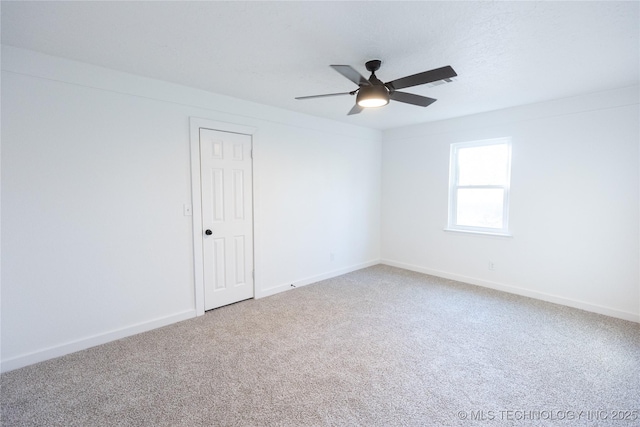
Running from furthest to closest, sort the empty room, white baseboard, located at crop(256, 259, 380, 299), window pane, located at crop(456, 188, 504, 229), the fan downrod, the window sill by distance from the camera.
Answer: window pane, located at crop(456, 188, 504, 229), the window sill, white baseboard, located at crop(256, 259, 380, 299), the fan downrod, the empty room

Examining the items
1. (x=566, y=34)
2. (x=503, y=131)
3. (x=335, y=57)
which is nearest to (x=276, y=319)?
(x=335, y=57)

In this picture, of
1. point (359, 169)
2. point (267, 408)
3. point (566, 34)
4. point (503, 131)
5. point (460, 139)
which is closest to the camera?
point (267, 408)

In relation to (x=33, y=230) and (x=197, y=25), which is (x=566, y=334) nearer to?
(x=197, y=25)

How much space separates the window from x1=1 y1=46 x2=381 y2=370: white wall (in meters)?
2.79

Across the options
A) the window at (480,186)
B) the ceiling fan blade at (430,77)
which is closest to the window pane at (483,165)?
the window at (480,186)

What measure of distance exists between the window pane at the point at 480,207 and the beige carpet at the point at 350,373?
131 cm

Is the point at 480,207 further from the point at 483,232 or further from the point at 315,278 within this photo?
the point at 315,278

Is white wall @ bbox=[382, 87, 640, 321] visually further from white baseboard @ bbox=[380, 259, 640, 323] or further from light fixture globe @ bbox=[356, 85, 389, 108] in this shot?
light fixture globe @ bbox=[356, 85, 389, 108]

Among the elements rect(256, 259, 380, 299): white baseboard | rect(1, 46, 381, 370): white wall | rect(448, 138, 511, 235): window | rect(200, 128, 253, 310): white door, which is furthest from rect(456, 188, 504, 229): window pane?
rect(200, 128, 253, 310): white door

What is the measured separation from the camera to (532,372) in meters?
2.31

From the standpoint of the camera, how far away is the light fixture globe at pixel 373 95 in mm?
2291

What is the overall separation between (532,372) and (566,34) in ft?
8.07

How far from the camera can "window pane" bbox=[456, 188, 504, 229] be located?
13.9 ft

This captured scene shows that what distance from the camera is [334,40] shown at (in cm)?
215
